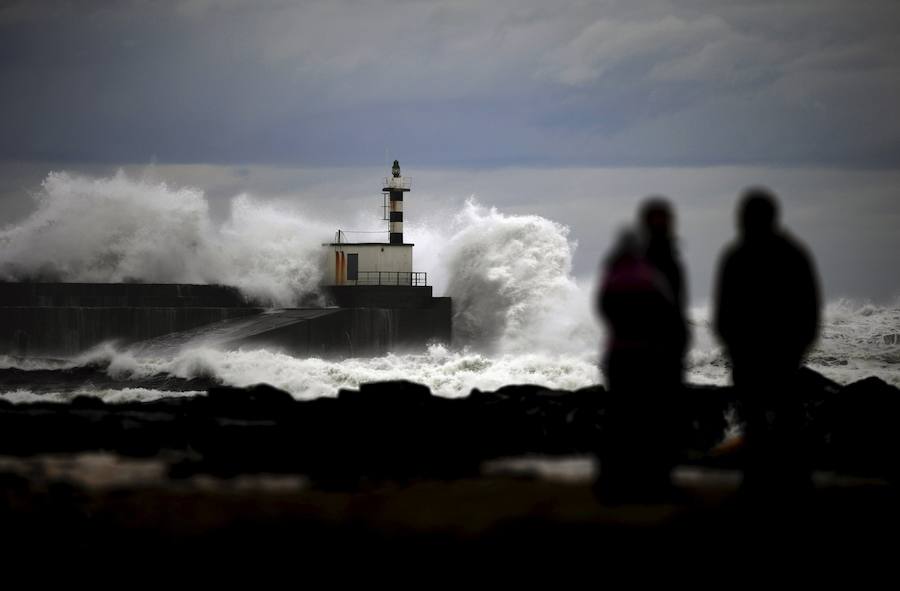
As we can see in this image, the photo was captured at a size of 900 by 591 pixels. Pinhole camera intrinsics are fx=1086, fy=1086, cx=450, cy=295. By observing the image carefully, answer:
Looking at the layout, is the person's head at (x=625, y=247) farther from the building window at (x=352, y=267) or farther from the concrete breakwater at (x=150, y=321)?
the building window at (x=352, y=267)

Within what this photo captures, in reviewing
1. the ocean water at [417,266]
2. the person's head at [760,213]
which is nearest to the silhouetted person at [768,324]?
the person's head at [760,213]

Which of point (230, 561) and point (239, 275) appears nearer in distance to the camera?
point (230, 561)

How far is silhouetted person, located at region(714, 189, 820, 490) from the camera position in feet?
16.2

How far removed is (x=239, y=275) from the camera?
31656 mm

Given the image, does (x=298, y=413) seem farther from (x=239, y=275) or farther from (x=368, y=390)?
(x=239, y=275)

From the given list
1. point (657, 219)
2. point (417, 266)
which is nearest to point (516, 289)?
point (417, 266)

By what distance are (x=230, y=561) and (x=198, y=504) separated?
35.2 inches

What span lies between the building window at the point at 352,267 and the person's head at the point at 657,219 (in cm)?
2669

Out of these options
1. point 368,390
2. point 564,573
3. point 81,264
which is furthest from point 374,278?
point 564,573

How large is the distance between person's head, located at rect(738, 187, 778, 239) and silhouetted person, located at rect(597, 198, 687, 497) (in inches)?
15.5

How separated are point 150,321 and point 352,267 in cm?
723

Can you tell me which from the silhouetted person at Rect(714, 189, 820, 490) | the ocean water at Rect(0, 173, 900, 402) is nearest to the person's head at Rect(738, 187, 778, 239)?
the silhouetted person at Rect(714, 189, 820, 490)

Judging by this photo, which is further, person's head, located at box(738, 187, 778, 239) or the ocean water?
the ocean water

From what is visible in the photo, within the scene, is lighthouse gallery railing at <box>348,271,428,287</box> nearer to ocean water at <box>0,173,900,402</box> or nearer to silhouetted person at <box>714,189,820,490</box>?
ocean water at <box>0,173,900,402</box>
